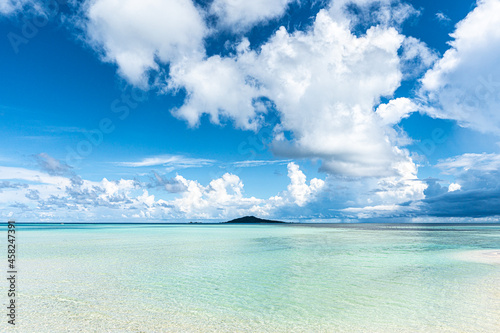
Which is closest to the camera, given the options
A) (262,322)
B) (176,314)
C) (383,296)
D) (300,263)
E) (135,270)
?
(262,322)

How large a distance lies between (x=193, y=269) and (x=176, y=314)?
10811 millimetres

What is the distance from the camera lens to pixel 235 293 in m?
16.6

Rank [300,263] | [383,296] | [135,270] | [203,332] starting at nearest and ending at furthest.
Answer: [203,332]
[383,296]
[135,270]
[300,263]

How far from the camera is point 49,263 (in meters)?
27.0

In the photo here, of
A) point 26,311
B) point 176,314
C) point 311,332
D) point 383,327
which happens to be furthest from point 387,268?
point 26,311

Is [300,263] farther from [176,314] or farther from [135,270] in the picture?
[176,314]

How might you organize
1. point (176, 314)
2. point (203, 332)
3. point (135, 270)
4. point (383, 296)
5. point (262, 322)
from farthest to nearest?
point (135, 270) < point (383, 296) < point (176, 314) < point (262, 322) < point (203, 332)

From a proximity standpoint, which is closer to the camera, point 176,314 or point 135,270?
point 176,314

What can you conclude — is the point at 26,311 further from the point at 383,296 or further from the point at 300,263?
the point at 300,263

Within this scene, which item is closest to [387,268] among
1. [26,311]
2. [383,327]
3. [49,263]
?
[383,327]

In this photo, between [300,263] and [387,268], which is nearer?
[387,268]

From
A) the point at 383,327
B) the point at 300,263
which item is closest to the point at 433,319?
the point at 383,327

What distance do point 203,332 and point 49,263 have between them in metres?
22.1

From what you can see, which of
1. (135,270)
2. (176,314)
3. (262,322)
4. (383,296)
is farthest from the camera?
(135,270)
